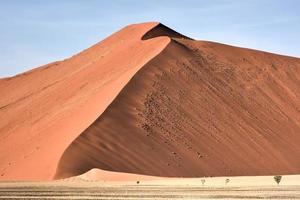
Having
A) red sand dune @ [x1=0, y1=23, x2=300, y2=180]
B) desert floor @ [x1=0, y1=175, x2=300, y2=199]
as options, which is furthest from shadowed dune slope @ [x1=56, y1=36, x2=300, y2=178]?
desert floor @ [x1=0, y1=175, x2=300, y2=199]

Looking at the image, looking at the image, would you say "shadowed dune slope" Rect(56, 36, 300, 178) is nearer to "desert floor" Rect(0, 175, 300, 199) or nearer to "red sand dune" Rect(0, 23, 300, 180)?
"red sand dune" Rect(0, 23, 300, 180)

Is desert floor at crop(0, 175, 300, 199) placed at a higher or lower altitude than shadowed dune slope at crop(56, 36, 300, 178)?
lower

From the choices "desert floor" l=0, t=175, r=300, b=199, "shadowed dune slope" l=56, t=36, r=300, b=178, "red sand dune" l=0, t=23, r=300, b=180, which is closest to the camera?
"desert floor" l=0, t=175, r=300, b=199

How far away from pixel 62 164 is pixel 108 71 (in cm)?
2821

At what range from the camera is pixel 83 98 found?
2820 inches

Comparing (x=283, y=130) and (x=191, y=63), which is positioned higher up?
(x=191, y=63)

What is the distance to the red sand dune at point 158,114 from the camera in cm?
5776

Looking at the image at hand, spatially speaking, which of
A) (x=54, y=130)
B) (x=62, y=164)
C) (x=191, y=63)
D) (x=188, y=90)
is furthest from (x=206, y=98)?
(x=62, y=164)

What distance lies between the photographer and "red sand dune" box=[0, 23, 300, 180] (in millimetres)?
57759

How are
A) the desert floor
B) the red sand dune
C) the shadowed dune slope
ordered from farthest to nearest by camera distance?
1. the shadowed dune slope
2. the red sand dune
3. the desert floor

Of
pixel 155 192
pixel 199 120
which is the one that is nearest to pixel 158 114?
pixel 199 120

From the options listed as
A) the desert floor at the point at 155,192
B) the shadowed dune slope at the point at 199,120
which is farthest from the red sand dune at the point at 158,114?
the desert floor at the point at 155,192

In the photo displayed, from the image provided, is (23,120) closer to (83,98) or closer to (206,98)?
(83,98)

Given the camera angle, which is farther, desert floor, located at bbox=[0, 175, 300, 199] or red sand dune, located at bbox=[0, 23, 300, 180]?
red sand dune, located at bbox=[0, 23, 300, 180]
